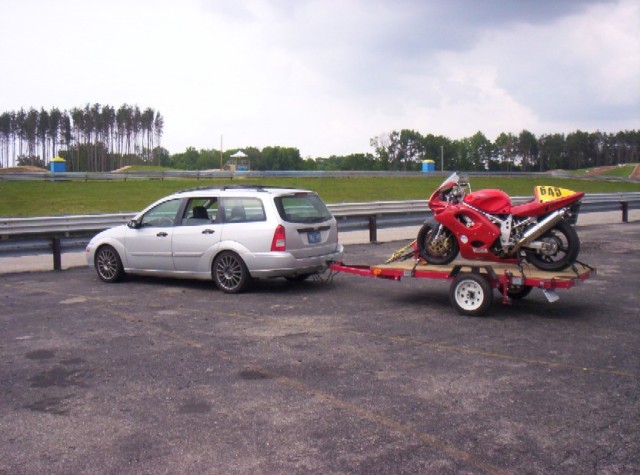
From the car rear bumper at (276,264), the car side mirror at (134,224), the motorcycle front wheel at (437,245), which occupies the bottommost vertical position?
the car rear bumper at (276,264)

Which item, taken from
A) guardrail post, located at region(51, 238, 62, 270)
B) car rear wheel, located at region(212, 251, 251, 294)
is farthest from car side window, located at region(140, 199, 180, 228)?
guardrail post, located at region(51, 238, 62, 270)

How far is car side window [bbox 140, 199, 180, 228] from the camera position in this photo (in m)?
10.7

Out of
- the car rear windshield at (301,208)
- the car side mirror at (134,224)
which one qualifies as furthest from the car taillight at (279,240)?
the car side mirror at (134,224)

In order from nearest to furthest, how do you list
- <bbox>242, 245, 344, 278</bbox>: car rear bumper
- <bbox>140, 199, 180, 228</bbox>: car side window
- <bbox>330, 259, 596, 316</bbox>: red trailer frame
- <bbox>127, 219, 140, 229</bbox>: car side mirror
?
<bbox>330, 259, 596, 316</bbox>: red trailer frame, <bbox>242, 245, 344, 278</bbox>: car rear bumper, <bbox>140, 199, 180, 228</bbox>: car side window, <bbox>127, 219, 140, 229</bbox>: car side mirror

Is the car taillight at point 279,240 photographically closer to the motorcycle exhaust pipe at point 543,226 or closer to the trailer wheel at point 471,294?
the trailer wheel at point 471,294

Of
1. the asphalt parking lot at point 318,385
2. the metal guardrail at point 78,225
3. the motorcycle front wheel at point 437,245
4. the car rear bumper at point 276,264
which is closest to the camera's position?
the asphalt parking lot at point 318,385

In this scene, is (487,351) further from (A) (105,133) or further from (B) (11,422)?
(A) (105,133)

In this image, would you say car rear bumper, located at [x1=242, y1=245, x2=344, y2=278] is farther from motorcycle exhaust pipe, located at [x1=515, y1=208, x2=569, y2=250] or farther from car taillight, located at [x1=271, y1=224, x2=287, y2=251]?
motorcycle exhaust pipe, located at [x1=515, y1=208, x2=569, y2=250]

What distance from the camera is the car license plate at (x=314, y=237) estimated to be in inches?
394

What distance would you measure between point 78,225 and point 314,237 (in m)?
6.90

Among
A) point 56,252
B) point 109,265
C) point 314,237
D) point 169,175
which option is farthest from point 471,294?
point 169,175

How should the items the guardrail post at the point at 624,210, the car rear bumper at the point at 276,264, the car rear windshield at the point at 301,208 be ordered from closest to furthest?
A: the car rear bumper at the point at 276,264 → the car rear windshield at the point at 301,208 → the guardrail post at the point at 624,210

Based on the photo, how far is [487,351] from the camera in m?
6.59

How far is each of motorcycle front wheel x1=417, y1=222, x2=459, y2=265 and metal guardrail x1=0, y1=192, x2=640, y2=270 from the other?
23.8 feet
